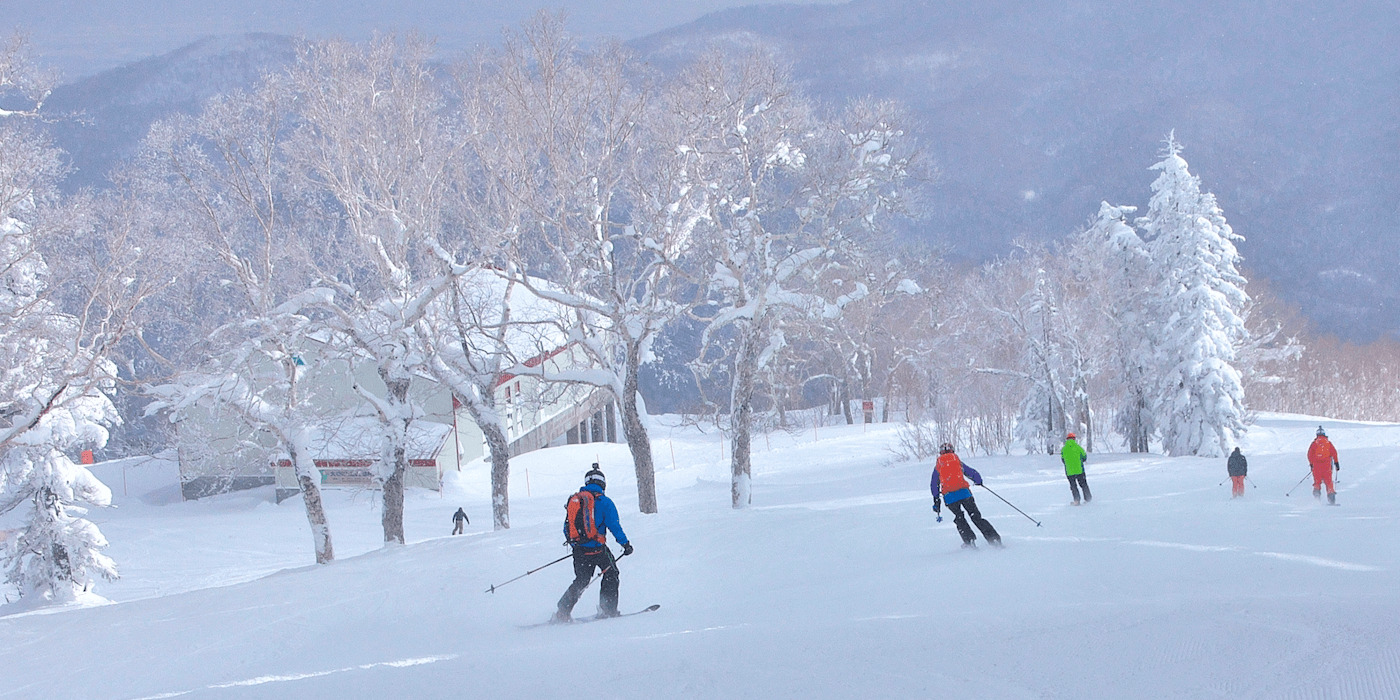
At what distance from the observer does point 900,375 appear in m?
57.9

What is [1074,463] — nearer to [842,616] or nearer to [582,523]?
[842,616]

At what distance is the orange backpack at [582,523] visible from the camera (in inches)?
308

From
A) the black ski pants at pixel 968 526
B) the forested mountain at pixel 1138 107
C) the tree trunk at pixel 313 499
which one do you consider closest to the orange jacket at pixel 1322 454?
the black ski pants at pixel 968 526

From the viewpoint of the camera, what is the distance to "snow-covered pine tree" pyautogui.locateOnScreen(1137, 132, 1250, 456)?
94.5 feet

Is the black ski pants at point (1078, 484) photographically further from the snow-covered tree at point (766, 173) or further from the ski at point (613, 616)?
the ski at point (613, 616)

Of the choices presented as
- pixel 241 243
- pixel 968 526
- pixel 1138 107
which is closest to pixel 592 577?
pixel 968 526

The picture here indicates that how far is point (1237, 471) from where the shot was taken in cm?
1343

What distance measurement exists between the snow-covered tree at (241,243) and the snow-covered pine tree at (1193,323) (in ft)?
92.5

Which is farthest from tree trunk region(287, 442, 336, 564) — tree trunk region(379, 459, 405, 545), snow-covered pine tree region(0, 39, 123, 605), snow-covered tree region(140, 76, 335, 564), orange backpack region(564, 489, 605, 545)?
orange backpack region(564, 489, 605, 545)

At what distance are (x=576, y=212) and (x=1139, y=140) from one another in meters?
157

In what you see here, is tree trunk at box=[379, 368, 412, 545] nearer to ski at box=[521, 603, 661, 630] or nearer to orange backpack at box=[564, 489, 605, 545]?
ski at box=[521, 603, 661, 630]

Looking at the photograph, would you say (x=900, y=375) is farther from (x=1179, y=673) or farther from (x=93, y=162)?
(x=93, y=162)

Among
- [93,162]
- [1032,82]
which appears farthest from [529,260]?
[1032,82]

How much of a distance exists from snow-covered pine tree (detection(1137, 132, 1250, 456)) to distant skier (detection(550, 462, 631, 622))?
27601 mm
